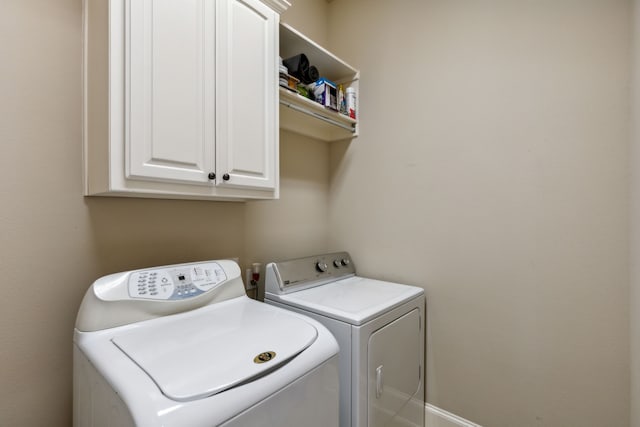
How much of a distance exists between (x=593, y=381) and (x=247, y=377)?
158 centimetres

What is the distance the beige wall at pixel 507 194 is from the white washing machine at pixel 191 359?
1043 mm

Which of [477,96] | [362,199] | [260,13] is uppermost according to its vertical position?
[260,13]

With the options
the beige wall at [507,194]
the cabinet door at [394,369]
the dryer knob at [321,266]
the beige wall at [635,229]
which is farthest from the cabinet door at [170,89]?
the beige wall at [635,229]

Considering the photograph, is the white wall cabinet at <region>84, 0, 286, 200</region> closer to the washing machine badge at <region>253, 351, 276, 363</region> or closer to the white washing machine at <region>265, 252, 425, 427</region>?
the white washing machine at <region>265, 252, 425, 427</region>

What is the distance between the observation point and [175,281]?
121cm

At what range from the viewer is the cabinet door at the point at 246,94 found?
49.2 inches

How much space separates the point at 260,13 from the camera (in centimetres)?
141

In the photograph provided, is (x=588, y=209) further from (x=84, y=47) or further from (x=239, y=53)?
(x=84, y=47)

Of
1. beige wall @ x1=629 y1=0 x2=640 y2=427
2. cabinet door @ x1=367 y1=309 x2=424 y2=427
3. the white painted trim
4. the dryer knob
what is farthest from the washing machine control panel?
beige wall @ x1=629 y1=0 x2=640 y2=427

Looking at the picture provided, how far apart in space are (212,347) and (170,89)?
0.92m

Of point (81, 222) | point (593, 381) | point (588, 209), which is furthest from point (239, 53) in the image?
point (593, 381)

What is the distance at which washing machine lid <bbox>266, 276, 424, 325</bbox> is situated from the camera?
1.29 m

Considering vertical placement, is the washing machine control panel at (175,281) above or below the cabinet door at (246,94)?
below

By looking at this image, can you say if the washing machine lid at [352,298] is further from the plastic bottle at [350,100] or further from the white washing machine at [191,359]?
the plastic bottle at [350,100]
